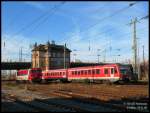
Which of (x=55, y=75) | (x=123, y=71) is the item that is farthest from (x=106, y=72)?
(x=55, y=75)

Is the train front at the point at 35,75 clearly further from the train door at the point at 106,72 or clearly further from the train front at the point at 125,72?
the train front at the point at 125,72

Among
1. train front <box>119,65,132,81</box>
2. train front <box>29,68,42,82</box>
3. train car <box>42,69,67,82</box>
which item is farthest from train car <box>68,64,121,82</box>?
Result: train front <box>29,68,42,82</box>

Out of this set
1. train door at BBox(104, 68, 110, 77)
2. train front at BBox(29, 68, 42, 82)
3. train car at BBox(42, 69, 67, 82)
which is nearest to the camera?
train door at BBox(104, 68, 110, 77)

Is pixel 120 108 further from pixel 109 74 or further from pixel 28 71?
pixel 28 71

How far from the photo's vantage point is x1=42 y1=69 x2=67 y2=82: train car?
60.7 m

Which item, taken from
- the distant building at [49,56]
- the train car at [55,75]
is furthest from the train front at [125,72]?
the distant building at [49,56]

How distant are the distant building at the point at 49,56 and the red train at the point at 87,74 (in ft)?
180

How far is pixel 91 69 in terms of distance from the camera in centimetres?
4856

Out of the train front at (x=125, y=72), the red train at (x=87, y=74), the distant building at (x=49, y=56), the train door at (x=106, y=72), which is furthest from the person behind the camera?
the distant building at (x=49, y=56)

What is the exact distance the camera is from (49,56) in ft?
419

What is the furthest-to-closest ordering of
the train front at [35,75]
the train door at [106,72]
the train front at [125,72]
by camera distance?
the train front at [35,75]
the train door at [106,72]
the train front at [125,72]

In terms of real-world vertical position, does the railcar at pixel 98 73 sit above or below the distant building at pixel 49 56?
below

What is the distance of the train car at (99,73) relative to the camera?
42.8 metres

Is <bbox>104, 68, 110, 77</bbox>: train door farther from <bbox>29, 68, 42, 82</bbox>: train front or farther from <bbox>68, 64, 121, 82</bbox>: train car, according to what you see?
<bbox>29, 68, 42, 82</bbox>: train front
